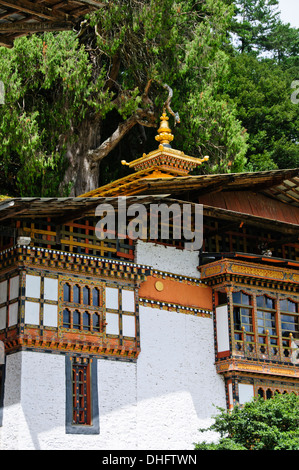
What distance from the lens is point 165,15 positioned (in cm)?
2516

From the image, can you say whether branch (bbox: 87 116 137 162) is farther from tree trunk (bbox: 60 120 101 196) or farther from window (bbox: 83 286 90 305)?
window (bbox: 83 286 90 305)

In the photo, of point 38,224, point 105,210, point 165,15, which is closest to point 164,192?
point 105,210

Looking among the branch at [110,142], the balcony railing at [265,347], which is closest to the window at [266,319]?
the balcony railing at [265,347]

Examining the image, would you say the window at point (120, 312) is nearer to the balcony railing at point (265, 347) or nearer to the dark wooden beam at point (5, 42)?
the balcony railing at point (265, 347)

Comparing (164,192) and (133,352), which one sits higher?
(164,192)

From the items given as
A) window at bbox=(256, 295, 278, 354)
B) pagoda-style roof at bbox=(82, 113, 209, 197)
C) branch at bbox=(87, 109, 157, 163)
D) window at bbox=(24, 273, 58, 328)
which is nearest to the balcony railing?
window at bbox=(256, 295, 278, 354)

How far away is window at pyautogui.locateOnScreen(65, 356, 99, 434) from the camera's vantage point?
1614cm

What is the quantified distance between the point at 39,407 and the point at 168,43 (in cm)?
1318

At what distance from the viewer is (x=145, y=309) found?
18.0 m

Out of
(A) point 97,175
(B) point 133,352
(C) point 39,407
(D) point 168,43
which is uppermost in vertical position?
(D) point 168,43

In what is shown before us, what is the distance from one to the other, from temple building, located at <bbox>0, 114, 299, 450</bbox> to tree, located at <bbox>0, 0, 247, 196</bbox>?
3979 mm

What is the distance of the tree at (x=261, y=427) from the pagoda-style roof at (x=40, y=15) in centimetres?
824

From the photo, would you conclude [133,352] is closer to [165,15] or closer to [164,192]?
[164,192]

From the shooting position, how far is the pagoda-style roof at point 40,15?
9.37 meters
